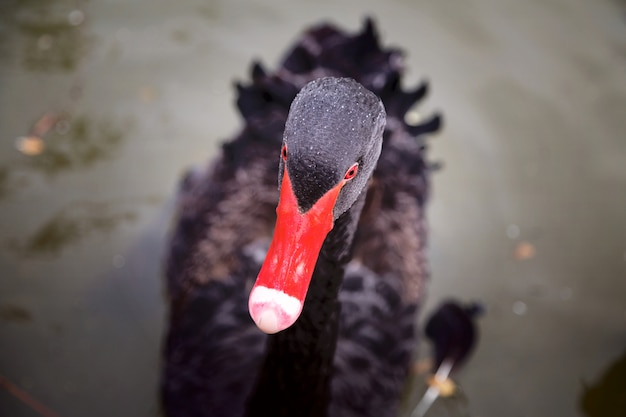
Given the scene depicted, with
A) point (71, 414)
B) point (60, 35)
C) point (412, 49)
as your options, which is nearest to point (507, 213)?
point (412, 49)

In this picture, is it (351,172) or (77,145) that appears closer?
(351,172)

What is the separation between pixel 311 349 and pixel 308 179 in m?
0.58

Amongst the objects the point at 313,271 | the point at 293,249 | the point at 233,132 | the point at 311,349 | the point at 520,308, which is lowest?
the point at 233,132

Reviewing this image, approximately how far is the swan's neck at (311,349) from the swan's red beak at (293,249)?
0.57 ft

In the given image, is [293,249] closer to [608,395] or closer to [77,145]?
[608,395]

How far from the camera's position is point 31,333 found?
A: 238 centimetres

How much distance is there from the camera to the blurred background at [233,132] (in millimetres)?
2414

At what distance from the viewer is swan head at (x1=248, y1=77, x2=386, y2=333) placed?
3.68 ft

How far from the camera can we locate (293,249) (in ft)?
3.84

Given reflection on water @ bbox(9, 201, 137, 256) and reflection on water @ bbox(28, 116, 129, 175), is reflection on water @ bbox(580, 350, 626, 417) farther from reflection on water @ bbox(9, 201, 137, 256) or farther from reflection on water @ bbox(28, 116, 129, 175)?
reflection on water @ bbox(28, 116, 129, 175)

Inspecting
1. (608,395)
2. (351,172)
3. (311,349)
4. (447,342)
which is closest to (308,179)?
(351,172)

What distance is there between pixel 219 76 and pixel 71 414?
1.87m

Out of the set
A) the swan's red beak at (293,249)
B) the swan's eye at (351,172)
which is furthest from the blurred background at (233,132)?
the swan's eye at (351,172)

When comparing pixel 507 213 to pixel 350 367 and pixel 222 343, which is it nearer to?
pixel 350 367
